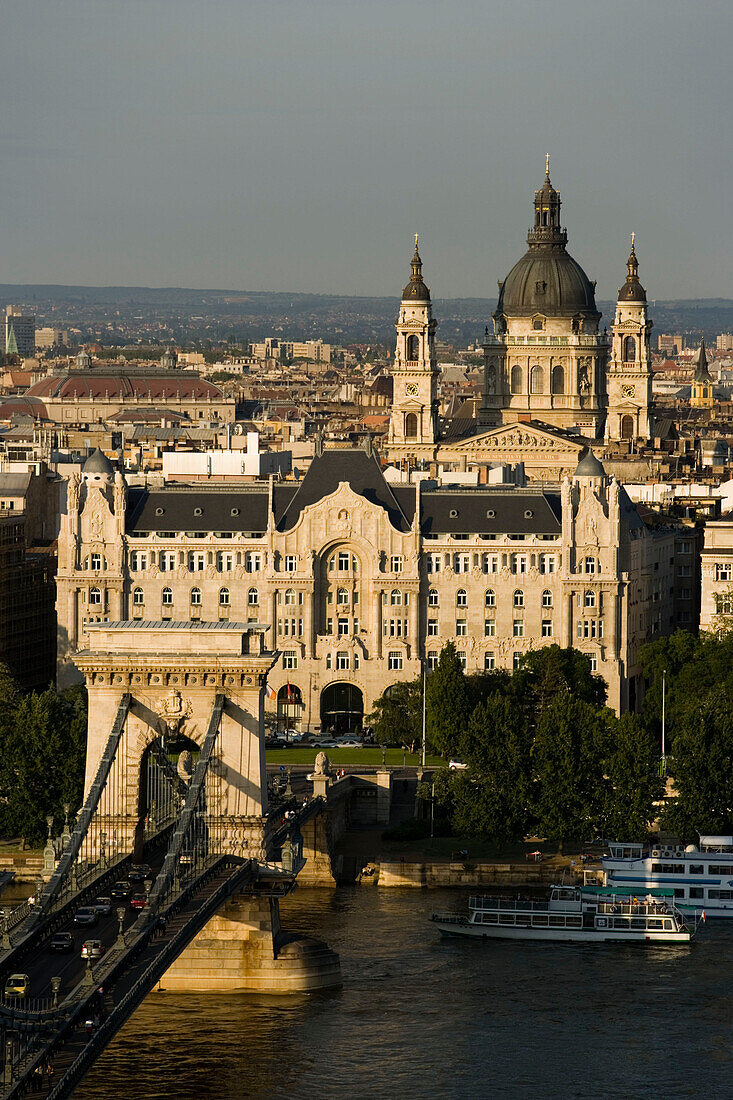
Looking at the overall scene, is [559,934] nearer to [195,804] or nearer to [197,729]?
[197,729]

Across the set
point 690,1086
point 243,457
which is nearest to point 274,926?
point 690,1086

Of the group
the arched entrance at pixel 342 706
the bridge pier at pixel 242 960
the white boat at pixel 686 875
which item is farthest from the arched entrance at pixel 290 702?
the bridge pier at pixel 242 960

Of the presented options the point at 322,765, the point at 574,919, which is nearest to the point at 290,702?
the point at 322,765

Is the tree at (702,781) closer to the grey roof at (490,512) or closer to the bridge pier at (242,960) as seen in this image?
the bridge pier at (242,960)

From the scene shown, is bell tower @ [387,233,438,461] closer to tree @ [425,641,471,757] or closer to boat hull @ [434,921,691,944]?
tree @ [425,641,471,757]

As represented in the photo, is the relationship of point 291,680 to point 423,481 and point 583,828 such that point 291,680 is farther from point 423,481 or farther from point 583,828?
point 583,828

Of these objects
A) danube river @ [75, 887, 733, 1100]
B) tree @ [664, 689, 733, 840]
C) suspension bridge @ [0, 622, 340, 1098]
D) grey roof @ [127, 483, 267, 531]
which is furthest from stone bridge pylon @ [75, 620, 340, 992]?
grey roof @ [127, 483, 267, 531]

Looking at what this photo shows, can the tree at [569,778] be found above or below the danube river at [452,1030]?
above
